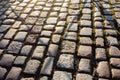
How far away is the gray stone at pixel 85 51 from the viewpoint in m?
3.52

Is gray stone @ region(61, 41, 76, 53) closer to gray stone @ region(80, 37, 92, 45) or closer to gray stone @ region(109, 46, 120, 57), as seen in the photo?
gray stone @ region(80, 37, 92, 45)

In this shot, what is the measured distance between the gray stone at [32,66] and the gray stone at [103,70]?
3.41ft

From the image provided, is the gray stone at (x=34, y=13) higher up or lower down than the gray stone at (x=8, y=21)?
lower down

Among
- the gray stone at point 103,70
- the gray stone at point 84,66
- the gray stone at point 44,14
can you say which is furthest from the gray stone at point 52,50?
the gray stone at point 44,14

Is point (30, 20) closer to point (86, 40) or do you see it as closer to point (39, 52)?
point (39, 52)

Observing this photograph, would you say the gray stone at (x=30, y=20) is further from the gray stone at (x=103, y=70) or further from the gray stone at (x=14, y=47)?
the gray stone at (x=103, y=70)

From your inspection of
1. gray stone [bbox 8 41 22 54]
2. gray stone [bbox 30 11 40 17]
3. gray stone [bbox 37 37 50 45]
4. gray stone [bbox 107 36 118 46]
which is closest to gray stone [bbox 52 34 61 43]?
gray stone [bbox 37 37 50 45]

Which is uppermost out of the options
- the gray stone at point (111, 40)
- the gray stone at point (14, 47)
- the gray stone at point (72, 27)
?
the gray stone at point (14, 47)

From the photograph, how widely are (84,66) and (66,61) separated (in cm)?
34

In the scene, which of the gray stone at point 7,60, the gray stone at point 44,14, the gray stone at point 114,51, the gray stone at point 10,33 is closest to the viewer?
the gray stone at point 7,60

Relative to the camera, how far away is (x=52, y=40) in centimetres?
402

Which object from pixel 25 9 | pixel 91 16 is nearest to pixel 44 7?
pixel 25 9

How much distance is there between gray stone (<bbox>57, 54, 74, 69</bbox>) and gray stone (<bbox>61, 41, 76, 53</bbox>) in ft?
0.52

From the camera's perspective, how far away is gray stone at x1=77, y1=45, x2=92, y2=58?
352cm
